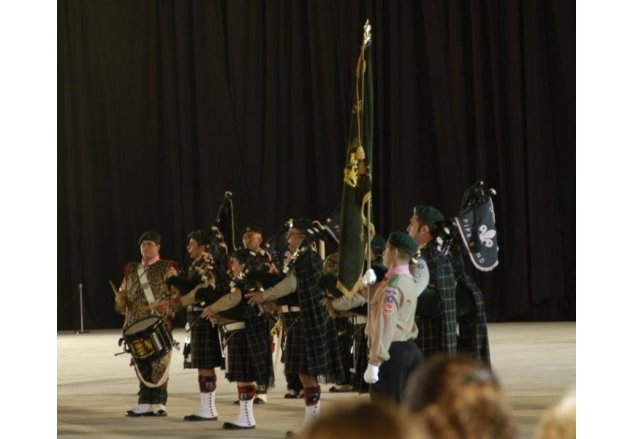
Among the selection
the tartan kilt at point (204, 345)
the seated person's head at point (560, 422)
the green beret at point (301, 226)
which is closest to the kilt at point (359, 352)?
the tartan kilt at point (204, 345)

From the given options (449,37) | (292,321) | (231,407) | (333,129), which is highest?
(449,37)

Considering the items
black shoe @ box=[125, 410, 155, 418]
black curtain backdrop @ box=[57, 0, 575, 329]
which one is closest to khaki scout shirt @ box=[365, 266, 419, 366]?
black shoe @ box=[125, 410, 155, 418]

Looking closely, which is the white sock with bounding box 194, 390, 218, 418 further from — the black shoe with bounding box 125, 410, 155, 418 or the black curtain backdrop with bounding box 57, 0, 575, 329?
the black curtain backdrop with bounding box 57, 0, 575, 329

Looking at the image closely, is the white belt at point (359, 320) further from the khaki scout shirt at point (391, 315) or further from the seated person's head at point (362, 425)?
the seated person's head at point (362, 425)

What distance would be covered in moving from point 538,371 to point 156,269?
4.02m

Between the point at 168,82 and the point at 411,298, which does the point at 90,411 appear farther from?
the point at 168,82

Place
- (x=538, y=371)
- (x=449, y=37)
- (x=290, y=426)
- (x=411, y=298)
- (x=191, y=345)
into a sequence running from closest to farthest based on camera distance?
1. (x=411, y=298)
2. (x=290, y=426)
3. (x=191, y=345)
4. (x=538, y=371)
5. (x=449, y=37)

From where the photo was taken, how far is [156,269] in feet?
33.4

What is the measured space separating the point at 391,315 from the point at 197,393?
5457mm

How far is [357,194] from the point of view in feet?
23.6

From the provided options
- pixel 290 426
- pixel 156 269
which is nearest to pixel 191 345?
pixel 156 269

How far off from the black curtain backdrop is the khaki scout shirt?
13.5 meters

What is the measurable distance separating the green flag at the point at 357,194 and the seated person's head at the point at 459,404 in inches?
206

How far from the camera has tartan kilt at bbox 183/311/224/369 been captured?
9.85m
